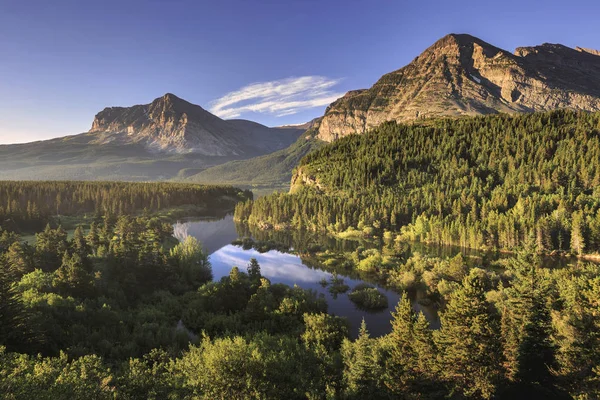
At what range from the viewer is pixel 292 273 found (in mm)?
110250

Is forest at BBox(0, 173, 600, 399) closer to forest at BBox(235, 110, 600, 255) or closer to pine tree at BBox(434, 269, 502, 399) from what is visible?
pine tree at BBox(434, 269, 502, 399)

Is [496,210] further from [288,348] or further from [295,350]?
[288,348]

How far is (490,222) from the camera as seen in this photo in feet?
423

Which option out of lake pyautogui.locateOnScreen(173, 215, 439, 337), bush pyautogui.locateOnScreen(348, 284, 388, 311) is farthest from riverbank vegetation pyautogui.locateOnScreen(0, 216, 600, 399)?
Answer: bush pyautogui.locateOnScreen(348, 284, 388, 311)

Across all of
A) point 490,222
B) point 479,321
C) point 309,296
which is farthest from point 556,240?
point 479,321

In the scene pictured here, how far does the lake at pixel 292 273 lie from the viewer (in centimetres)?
7125

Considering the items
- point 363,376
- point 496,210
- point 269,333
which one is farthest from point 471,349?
point 496,210

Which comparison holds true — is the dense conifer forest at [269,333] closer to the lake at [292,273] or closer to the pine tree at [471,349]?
the pine tree at [471,349]

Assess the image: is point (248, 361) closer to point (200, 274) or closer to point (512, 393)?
point (512, 393)

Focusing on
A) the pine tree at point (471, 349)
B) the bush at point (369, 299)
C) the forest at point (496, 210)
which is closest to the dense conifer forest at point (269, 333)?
the pine tree at point (471, 349)

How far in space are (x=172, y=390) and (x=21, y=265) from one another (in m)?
62.2

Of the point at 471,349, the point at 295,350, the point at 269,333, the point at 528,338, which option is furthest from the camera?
the point at 269,333

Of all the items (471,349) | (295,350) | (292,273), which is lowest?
(292,273)

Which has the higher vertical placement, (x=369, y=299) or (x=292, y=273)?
(x=369, y=299)
